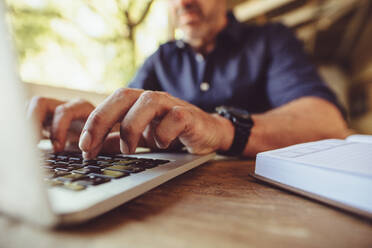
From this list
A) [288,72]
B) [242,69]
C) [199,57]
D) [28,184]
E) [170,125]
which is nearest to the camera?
[28,184]

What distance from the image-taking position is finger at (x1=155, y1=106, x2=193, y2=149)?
340 mm

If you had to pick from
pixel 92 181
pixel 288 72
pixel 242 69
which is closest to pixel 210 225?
pixel 92 181

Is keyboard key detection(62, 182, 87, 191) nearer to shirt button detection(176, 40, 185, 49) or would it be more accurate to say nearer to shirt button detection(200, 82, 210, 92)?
shirt button detection(200, 82, 210, 92)

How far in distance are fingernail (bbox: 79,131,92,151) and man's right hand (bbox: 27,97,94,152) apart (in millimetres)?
203

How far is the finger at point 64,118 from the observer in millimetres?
480

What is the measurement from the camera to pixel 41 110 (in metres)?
0.54

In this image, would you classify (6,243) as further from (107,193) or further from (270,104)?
(270,104)

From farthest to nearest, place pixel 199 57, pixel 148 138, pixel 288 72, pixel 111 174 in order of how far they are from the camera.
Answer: pixel 199 57 → pixel 288 72 → pixel 148 138 → pixel 111 174

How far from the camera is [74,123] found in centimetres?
57

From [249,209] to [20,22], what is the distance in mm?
896

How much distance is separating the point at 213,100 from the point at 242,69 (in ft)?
0.62

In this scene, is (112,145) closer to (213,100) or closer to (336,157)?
(336,157)

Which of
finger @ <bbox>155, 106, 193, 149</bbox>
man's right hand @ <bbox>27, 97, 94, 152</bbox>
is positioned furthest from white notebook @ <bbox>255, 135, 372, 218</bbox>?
man's right hand @ <bbox>27, 97, 94, 152</bbox>

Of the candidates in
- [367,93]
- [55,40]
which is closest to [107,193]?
[55,40]
